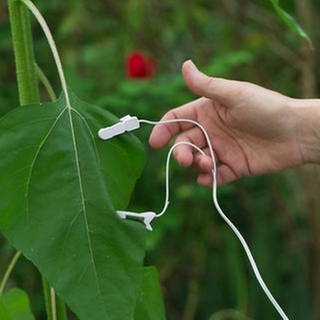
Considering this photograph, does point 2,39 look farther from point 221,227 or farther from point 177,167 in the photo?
point 221,227

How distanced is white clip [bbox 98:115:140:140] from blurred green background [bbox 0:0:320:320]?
148 cm

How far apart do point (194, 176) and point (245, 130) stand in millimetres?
1446

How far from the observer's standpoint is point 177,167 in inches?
110

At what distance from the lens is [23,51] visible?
115 centimetres

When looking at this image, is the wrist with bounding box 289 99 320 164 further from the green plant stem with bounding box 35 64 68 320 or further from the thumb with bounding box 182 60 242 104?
the green plant stem with bounding box 35 64 68 320

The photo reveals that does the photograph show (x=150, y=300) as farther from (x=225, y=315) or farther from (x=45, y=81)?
(x=225, y=315)

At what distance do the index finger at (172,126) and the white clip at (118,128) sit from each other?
243 mm

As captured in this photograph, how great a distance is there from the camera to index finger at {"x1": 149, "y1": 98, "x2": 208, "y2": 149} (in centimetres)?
136

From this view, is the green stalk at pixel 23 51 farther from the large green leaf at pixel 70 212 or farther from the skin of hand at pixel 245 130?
the skin of hand at pixel 245 130

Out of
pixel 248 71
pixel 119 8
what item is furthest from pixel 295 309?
pixel 119 8

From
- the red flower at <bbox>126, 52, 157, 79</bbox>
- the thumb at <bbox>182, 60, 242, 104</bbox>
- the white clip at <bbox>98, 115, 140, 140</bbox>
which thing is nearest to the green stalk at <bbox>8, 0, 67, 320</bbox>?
the white clip at <bbox>98, 115, 140, 140</bbox>

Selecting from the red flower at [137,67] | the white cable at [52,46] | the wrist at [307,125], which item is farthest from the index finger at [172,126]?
the red flower at [137,67]

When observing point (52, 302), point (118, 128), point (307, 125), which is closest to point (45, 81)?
point (118, 128)

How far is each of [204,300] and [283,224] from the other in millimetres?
393
